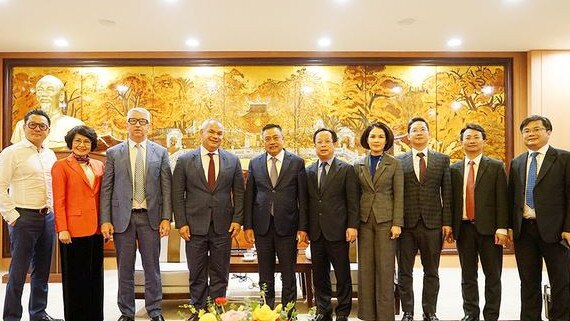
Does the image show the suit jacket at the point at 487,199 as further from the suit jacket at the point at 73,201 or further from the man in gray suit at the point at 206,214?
the suit jacket at the point at 73,201

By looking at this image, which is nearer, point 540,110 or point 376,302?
point 376,302

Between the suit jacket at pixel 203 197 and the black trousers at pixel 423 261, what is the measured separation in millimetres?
1454

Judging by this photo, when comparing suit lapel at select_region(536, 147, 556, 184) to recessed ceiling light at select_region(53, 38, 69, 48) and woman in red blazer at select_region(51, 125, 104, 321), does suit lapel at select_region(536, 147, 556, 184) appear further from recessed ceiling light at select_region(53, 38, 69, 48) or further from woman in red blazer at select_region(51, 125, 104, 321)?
recessed ceiling light at select_region(53, 38, 69, 48)

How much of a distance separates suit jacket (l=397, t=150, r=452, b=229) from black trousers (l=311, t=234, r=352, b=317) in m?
0.63

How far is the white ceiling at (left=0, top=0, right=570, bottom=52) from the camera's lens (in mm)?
5602

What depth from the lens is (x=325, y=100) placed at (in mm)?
7809

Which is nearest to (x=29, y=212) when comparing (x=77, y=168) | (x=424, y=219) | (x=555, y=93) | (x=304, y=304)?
(x=77, y=168)

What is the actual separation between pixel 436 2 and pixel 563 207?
2.82 m

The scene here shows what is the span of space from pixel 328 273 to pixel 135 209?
1774 millimetres

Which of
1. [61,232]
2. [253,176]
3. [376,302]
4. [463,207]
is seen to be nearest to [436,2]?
[463,207]

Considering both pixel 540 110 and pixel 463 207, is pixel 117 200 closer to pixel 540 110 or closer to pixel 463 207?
pixel 463 207

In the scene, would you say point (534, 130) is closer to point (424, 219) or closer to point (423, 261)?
point (424, 219)

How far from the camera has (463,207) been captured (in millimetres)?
4023

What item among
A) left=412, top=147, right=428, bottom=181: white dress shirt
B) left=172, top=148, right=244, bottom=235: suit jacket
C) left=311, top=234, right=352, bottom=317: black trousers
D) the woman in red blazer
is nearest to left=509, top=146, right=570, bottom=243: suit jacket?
left=412, top=147, right=428, bottom=181: white dress shirt
